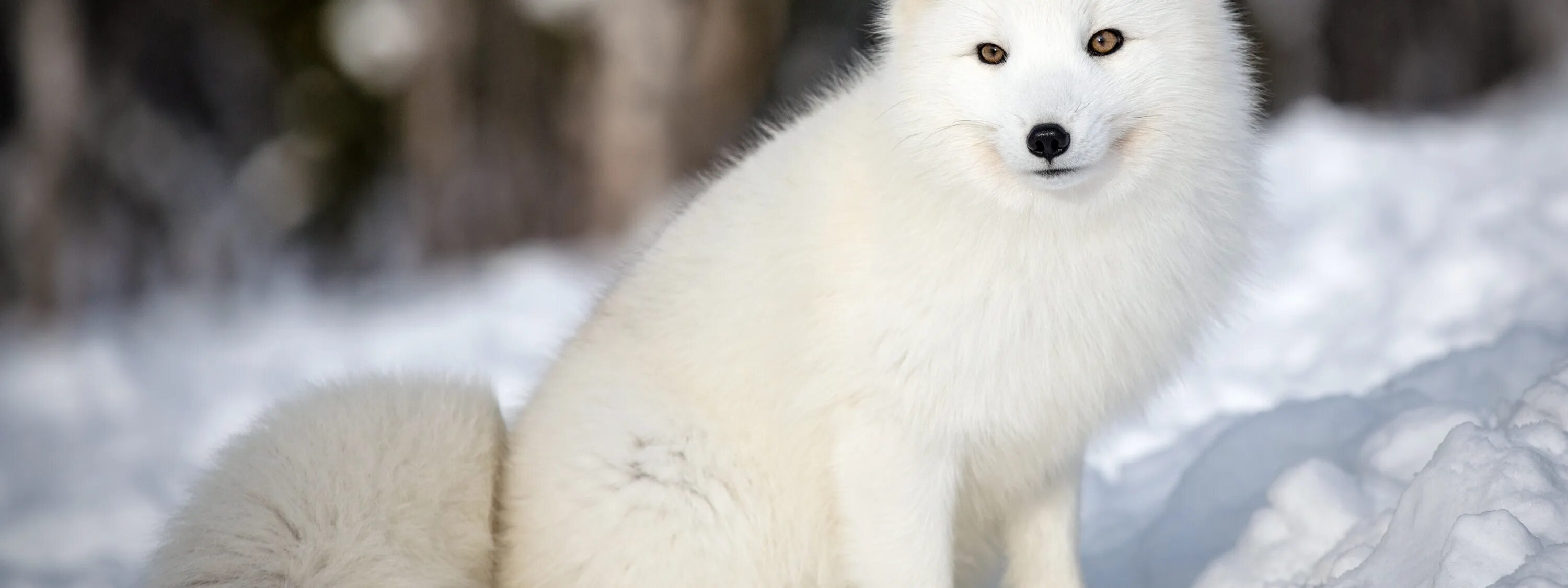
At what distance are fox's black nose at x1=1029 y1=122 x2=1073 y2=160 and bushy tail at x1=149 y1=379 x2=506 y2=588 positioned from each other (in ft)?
4.21

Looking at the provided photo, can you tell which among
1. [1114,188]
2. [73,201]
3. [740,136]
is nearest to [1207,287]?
[1114,188]

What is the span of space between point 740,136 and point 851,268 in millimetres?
4795

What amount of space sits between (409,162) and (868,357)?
19.2ft

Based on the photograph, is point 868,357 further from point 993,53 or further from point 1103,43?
point 1103,43

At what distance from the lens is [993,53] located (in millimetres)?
2041

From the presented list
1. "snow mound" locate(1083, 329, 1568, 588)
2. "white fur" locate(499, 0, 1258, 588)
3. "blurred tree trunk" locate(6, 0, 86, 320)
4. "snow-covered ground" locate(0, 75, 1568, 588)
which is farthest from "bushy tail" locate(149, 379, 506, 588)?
"blurred tree trunk" locate(6, 0, 86, 320)

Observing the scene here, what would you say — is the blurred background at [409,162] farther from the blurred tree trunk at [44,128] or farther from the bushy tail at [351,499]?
the bushy tail at [351,499]

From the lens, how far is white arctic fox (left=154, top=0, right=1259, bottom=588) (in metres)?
2.06

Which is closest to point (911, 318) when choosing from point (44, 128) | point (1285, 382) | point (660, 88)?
point (1285, 382)

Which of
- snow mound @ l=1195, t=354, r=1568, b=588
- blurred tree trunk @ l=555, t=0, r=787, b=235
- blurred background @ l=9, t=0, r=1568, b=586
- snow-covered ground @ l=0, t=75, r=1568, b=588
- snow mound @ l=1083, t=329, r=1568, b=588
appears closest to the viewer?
snow mound @ l=1195, t=354, r=1568, b=588

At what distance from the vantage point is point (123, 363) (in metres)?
5.83

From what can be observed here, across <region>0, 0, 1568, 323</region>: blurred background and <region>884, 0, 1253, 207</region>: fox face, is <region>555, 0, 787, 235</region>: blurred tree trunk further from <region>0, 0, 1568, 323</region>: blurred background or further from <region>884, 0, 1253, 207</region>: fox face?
<region>884, 0, 1253, 207</region>: fox face

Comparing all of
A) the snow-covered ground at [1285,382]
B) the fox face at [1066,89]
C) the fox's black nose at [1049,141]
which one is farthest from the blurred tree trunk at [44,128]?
the fox's black nose at [1049,141]

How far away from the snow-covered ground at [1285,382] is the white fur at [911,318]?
542mm
